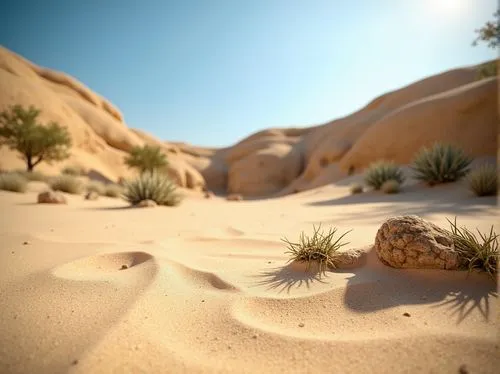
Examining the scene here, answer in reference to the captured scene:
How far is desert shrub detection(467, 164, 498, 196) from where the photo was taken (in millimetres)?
5500

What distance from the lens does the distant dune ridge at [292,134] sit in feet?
43.4

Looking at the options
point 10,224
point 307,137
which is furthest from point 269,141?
point 10,224

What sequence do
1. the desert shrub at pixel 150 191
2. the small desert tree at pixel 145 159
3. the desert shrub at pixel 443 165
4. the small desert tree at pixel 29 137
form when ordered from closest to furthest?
the desert shrub at pixel 150 191
the desert shrub at pixel 443 165
the small desert tree at pixel 29 137
the small desert tree at pixel 145 159

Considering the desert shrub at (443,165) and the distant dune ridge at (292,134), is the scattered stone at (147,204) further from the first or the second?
the distant dune ridge at (292,134)

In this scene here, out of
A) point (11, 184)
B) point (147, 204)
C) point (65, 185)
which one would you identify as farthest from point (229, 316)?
point (65, 185)

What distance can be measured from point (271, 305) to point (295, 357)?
1.18 feet

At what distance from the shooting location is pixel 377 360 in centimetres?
95

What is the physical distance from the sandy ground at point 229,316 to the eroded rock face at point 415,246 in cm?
6

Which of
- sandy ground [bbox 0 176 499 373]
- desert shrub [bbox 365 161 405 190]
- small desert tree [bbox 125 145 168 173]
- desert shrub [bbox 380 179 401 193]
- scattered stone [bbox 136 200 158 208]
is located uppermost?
small desert tree [bbox 125 145 168 173]

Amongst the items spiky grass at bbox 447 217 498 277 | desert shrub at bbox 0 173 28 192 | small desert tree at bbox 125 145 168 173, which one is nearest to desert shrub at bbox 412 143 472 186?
spiky grass at bbox 447 217 498 277

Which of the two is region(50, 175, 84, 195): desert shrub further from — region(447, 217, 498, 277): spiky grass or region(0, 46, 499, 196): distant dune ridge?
region(447, 217, 498, 277): spiky grass

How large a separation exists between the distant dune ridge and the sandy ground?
46.1 feet

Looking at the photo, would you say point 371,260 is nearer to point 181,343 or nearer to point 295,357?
point 295,357

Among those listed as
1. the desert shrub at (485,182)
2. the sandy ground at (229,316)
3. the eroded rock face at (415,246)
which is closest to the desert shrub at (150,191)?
the sandy ground at (229,316)
